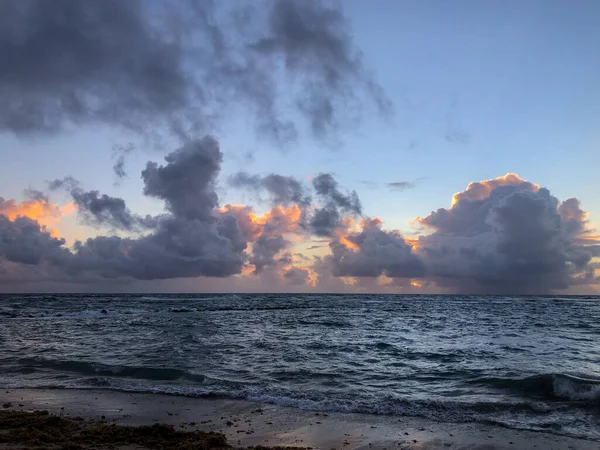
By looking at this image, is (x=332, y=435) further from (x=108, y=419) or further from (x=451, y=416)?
(x=108, y=419)

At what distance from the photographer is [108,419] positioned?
11758 mm

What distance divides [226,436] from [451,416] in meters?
6.83

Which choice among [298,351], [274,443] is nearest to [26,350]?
[298,351]

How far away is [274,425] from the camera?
11.6m

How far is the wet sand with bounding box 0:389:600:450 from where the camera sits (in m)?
10.3

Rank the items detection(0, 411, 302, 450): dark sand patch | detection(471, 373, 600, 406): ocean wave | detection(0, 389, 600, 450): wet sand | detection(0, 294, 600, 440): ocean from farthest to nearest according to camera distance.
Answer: detection(471, 373, 600, 406): ocean wave
detection(0, 294, 600, 440): ocean
detection(0, 389, 600, 450): wet sand
detection(0, 411, 302, 450): dark sand patch

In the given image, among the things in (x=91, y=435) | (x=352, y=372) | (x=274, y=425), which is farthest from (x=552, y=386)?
(x=91, y=435)

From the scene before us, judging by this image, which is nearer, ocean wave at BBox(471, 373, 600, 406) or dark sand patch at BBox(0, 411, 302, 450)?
dark sand patch at BBox(0, 411, 302, 450)

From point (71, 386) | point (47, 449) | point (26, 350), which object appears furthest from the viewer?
point (26, 350)

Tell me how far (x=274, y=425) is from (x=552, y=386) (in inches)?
445

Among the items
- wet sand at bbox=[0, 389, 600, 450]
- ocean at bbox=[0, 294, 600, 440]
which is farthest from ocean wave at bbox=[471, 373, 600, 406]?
wet sand at bbox=[0, 389, 600, 450]

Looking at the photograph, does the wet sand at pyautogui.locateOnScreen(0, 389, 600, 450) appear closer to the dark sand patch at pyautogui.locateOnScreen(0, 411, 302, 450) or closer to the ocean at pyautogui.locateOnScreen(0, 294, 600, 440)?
the dark sand patch at pyautogui.locateOnScreen(0, 411, 302, 450)

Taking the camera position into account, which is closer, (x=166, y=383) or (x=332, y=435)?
(x=332, y=435)

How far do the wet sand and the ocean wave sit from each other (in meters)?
5.03
